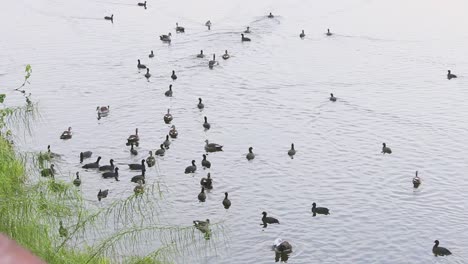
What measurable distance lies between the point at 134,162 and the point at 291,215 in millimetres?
11020

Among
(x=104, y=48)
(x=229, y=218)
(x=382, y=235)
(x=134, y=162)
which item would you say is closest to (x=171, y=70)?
(x=104, y=48)

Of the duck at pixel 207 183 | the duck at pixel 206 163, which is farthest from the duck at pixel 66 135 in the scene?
the duck at pixel 207 183

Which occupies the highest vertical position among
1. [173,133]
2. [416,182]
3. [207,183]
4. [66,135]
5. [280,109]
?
[280,109]

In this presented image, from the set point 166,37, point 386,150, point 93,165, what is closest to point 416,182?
point 386,150

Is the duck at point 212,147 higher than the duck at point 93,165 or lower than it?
higher

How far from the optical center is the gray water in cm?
3478

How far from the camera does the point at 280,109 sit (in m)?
50.3

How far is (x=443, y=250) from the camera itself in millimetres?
31734

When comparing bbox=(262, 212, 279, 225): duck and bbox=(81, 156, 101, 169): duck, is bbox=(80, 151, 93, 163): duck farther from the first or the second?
bbox=(262, 212, 279, 225): duck

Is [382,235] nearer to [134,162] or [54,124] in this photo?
[134,162]

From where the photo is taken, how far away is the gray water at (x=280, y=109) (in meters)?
34.8

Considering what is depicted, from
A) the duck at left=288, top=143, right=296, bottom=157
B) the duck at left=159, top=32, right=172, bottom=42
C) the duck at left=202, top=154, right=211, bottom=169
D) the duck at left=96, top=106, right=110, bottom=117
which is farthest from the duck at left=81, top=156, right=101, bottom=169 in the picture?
the duck at left=159, top=32, right=172, bottom=42

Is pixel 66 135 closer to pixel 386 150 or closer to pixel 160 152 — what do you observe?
pixel 160 152

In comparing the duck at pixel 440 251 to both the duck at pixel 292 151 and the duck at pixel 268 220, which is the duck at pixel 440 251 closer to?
the duck at pixel 268 220
